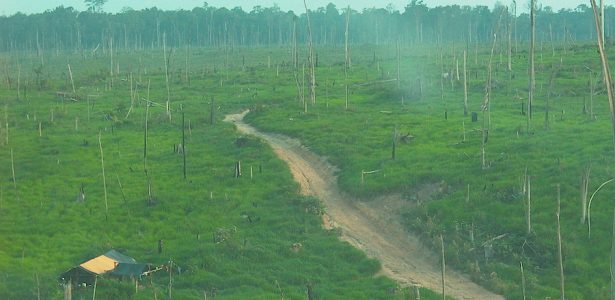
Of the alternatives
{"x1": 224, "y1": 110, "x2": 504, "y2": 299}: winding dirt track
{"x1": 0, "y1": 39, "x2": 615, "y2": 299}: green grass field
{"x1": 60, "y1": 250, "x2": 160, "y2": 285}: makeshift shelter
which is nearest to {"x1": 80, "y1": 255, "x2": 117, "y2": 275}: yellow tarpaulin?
{"x1": 60, "y1": 250, "x2": 160, "y2": 285}: makeshift shelter

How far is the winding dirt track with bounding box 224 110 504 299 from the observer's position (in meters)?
19.3

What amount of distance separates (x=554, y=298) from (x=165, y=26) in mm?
89704

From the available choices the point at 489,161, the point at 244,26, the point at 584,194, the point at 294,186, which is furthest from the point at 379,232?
the point at 244,26

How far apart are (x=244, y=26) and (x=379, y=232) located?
284 feet

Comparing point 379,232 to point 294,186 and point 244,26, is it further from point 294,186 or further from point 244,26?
point 244,26

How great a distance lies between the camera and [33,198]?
2619 centimetres

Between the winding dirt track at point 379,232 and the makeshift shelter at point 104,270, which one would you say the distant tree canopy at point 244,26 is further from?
the makeshift shelter at point 104,270

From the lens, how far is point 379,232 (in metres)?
22.9

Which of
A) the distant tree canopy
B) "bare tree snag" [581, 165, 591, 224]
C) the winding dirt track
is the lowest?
the winding dirt track

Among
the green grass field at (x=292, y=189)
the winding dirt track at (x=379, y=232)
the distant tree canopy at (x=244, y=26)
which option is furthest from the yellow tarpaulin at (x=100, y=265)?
the distant tree canopy at (x=244, y=26)

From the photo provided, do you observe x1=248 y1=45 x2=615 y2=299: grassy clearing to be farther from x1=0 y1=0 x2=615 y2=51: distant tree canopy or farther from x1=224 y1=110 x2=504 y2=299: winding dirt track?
x1=0 y1=0 x2=615 y2=51: distant tree canopy

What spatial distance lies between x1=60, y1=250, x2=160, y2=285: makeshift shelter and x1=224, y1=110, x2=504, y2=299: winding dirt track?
590 cm

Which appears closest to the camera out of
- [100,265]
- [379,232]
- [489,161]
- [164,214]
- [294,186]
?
[100,265]

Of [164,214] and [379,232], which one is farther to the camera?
[164,214]
